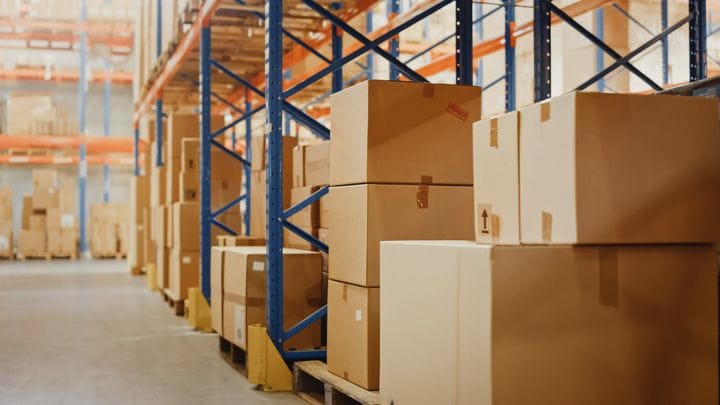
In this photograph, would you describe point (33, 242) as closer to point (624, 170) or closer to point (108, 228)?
point (108, 228)

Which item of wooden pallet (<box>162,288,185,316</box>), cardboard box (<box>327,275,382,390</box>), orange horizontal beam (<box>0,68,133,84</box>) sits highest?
orange horizontal beam (<box>0,68,133,84</box>)

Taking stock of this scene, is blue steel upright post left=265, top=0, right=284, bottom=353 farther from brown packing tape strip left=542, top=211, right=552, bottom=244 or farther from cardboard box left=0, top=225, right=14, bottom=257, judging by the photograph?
cardboard box left=0, top=225, right=14, bottom=257

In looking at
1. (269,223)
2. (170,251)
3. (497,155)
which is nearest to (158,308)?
(170,251)

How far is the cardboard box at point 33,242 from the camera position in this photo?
60.1ft

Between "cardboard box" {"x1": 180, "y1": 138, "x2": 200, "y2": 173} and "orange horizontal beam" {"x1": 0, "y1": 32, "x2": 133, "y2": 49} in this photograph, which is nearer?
"cardboard box" {"x1": 180, "y1": 138, "x2": 200, "y2": 173}

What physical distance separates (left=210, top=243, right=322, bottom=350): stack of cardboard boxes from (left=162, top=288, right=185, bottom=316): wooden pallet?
2748 mm

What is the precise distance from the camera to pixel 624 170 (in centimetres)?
278

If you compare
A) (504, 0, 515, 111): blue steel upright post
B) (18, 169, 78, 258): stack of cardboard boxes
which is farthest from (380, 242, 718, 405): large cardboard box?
(18, 169, 78, 258): stack of cardboard boxes

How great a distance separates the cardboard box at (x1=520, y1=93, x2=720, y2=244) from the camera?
9.02 ft

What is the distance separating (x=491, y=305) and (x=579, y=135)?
0.62 meters

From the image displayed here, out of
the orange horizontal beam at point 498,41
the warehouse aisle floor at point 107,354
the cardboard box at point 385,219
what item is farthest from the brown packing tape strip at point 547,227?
the orange horizontal beam at point 498,41

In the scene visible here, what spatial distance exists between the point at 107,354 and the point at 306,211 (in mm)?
2094

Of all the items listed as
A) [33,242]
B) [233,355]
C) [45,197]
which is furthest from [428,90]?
[33,242]

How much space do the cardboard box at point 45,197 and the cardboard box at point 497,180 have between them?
53.3ft
